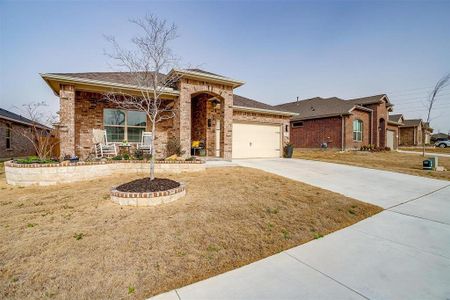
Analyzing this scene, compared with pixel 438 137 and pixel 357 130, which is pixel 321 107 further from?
pixel 438 137

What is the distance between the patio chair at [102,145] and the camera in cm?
864

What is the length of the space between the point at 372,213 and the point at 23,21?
47.0 ft

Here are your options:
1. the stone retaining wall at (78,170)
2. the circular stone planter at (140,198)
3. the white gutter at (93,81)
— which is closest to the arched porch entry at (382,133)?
the stone retaining wall at (78,170)

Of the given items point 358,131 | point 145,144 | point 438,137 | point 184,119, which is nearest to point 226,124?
point 184,119

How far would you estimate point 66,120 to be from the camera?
810 centimetres

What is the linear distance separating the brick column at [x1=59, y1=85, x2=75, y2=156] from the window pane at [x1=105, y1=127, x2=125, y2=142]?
1.68 meters

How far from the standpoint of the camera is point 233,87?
412 inches

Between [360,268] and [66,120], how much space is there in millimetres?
10262

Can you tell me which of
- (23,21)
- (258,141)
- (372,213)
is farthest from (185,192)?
(23,21)

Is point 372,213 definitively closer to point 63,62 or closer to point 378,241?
point 378,241

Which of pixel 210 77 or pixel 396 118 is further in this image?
pixel 396 118

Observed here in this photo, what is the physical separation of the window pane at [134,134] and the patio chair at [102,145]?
1.02 metres

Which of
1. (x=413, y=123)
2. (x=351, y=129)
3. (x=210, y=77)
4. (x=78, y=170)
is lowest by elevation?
(x=78, y=170)

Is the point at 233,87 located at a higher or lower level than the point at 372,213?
higher
